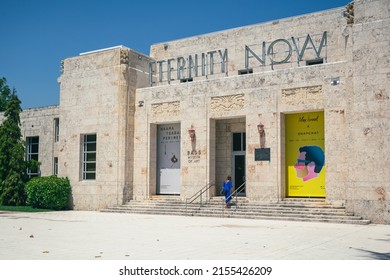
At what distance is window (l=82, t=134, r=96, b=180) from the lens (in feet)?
87.1

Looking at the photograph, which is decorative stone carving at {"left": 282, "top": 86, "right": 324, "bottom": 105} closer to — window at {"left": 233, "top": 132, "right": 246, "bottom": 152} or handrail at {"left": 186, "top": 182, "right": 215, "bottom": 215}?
window at {"left": 233, "top": 132, "right": 246, "bottom": 152}

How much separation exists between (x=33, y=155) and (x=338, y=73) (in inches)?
905

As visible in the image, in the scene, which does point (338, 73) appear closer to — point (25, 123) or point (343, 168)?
point (343, 168)

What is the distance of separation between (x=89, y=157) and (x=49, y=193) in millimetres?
2973

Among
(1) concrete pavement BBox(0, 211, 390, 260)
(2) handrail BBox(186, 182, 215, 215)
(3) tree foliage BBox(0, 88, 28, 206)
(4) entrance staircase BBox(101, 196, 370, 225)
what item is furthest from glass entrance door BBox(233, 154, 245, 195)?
(3) tree foliage BBox(0, 88, 28, 206)

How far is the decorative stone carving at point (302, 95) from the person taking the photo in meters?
20.4

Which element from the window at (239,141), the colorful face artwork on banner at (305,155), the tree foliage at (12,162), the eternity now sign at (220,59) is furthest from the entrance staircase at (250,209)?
the tree foliage at (12,162)

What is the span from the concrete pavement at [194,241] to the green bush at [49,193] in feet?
28.2

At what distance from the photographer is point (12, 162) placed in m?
29.4

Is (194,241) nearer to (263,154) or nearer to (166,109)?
(263,154)

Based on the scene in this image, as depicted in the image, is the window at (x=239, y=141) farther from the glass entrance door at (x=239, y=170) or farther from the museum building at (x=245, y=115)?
the glass entrance door at (x=239, y=170)

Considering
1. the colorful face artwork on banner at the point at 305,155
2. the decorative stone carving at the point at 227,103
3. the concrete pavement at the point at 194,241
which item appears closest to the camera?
the concrete pavement at the point at 194,241

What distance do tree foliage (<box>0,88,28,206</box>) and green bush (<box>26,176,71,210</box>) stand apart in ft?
10.0

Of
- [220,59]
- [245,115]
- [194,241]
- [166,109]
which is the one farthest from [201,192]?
[194,241]
